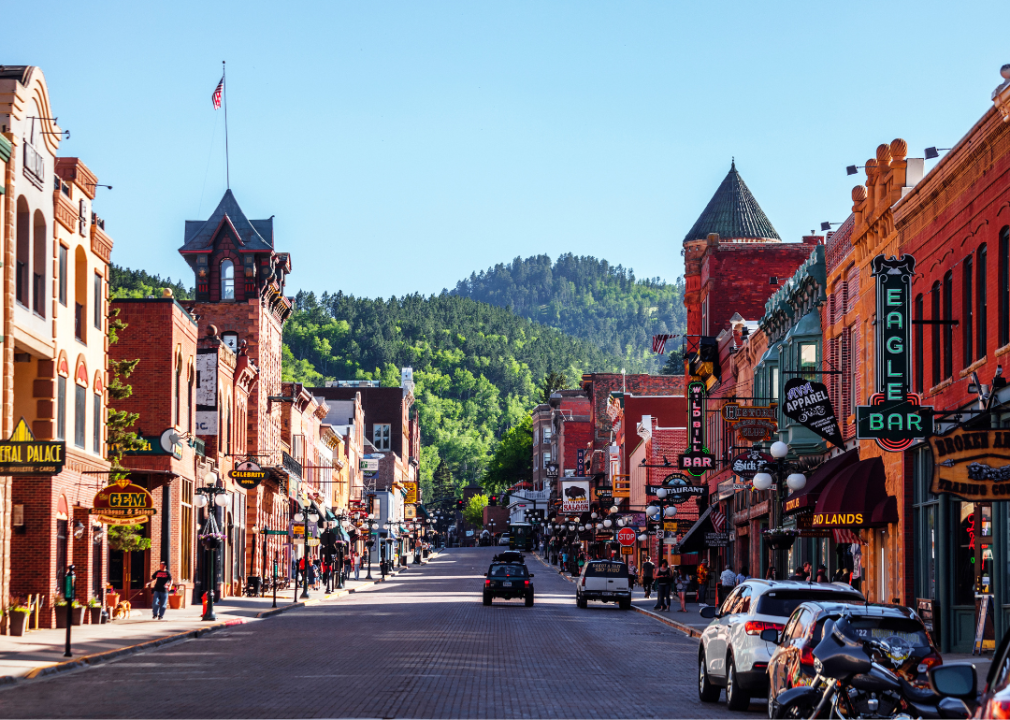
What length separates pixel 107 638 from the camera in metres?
31.6

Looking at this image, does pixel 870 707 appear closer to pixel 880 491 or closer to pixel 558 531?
pixel 880 491

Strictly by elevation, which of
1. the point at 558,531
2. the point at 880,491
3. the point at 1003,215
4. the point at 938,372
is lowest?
the point at 558,531

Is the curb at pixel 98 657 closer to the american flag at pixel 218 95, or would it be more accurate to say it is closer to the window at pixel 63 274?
the window at pixel 63 274

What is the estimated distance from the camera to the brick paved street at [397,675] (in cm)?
1788

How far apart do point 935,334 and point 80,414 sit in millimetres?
21632

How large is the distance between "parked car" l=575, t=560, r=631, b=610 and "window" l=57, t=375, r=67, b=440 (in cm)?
2239

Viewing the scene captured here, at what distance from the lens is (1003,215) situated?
24688 millimetres

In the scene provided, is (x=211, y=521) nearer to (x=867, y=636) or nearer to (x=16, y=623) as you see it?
(x=16, y=623)

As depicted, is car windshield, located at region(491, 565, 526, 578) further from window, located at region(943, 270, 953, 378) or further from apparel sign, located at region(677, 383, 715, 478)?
window, located at region(943, 270, 953, 378)

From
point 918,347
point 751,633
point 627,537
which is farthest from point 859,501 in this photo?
point 627,537

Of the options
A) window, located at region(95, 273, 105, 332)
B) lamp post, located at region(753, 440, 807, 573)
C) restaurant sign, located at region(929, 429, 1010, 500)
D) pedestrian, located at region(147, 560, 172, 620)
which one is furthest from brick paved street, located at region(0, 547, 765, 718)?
window, located at region(95, 273, 105, 332)

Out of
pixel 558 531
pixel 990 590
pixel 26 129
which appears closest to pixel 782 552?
pixel 990 590

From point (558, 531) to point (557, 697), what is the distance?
4611 inches

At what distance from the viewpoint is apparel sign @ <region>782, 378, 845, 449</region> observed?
34062 millimetres
